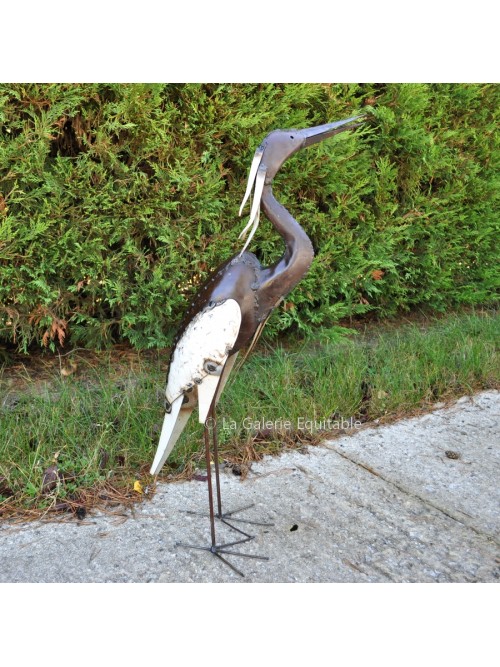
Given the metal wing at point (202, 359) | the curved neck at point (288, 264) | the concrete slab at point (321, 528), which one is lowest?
the concrete slab at point (321, 528)

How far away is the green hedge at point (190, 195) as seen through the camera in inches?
151

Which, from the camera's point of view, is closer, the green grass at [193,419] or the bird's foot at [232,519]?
the bird's foot at [232,519]

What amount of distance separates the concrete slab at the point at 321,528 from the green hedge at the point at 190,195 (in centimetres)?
149

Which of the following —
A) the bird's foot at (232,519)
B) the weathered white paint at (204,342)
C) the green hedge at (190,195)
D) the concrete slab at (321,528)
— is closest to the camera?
the weathered white paint at (204,342)

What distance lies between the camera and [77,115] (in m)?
3.88

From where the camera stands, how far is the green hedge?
384 cm

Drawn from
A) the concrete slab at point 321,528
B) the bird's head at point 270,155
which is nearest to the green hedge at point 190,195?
the concrete slab at point 321,528

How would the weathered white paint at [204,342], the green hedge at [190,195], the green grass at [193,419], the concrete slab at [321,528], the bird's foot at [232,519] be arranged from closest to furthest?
1. the weathered white paint at [204,342]
2. the concrete slab at [321,528]
3. the bird's foot at [232,519]
4. the green grass at [193,419]
5. the green hedge at [190,195]

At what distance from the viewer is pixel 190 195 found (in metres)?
4.16

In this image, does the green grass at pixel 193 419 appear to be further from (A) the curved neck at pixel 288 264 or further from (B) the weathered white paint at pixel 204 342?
(A) the curved neck at pixel 288 264

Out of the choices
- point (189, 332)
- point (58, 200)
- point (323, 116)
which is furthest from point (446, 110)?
point (189, 332)

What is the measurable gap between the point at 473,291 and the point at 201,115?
3414 mm

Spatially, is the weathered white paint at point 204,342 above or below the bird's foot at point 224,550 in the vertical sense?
above

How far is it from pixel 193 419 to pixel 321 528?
115cm
